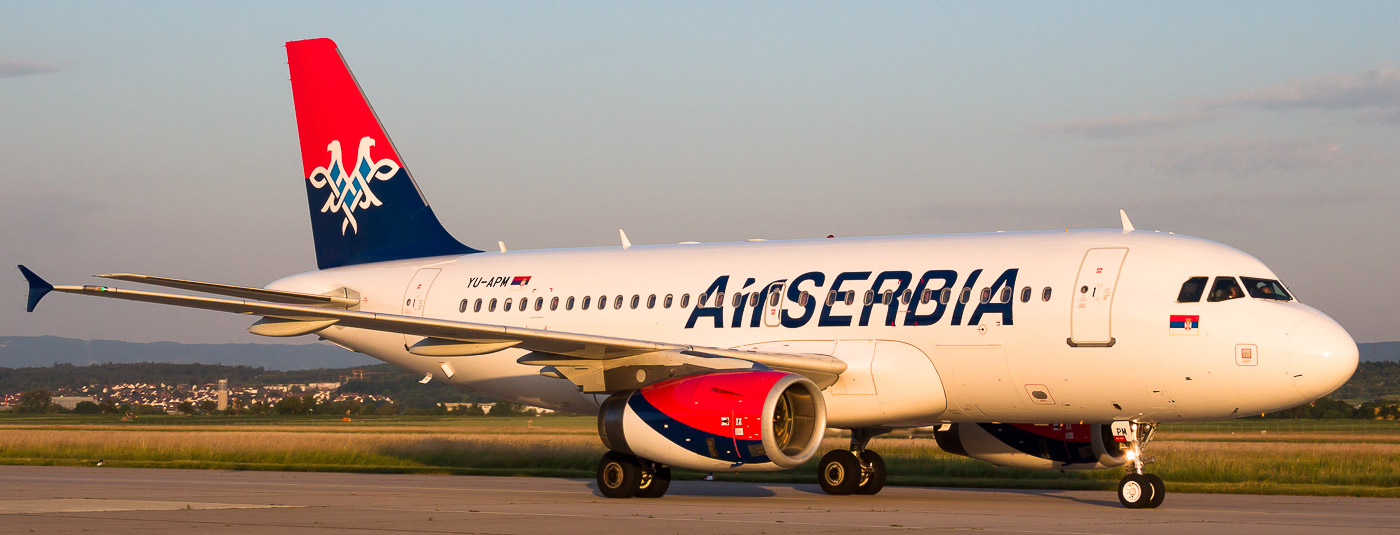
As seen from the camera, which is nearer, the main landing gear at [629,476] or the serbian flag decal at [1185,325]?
the serbian flag decal at [1185,325]

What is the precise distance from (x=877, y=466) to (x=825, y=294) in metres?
3.12

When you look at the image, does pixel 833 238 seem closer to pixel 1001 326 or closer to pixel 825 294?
pixel 825 294

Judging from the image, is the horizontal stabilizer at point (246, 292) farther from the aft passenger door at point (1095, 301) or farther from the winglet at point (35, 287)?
the aft passenger door at point (1095, 301)

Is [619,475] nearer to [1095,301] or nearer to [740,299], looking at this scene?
[740,299]

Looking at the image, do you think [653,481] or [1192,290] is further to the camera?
[653,481]

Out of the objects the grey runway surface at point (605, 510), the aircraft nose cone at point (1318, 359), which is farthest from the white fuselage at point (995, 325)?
the grey runway surface at point (605, 510)

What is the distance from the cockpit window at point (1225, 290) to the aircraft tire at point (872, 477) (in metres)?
5.87

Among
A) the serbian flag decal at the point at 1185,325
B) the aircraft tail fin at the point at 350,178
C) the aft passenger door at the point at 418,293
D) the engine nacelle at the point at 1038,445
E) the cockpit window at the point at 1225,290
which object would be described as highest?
the aircraft tail fin at the point at 350,178

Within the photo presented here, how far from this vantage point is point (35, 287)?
18969 millimetres

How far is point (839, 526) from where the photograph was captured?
51.3 ft

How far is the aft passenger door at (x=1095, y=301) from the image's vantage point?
18.6 m

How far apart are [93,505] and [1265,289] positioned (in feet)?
48.7

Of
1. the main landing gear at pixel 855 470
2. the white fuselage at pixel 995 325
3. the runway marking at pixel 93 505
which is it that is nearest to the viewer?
the runway marking at pixel 93 505

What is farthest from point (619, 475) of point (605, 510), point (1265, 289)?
point (1265, 289)
